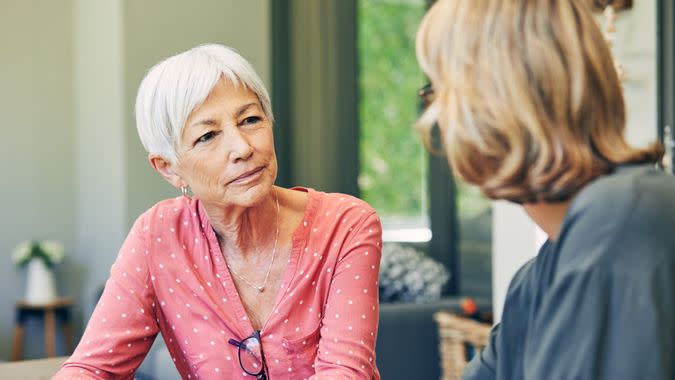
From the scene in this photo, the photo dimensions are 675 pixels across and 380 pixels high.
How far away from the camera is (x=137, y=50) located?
14.1 feet

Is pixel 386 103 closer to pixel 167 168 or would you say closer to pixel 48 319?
pixel 48 319

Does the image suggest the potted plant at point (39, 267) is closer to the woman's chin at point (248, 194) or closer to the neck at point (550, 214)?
the woman's chin at point (248, 194)

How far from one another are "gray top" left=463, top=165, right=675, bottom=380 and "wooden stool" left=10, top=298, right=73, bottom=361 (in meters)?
4.28

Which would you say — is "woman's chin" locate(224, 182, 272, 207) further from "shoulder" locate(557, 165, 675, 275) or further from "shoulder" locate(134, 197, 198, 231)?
"shoulder" locate(557, 165, 675, 275)

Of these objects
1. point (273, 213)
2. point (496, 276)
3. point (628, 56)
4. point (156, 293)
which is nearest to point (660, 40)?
point (628, 56)

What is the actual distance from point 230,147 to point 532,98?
2.54 ft

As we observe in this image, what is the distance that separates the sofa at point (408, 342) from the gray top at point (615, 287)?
2561mm

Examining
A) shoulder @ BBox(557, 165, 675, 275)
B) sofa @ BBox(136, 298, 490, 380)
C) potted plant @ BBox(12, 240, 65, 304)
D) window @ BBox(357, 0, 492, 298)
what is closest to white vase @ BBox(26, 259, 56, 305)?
potted plant @ BBox(12, 240, 65, 304)

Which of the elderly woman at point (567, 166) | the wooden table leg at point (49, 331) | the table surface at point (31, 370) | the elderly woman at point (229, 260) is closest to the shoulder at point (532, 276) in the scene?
the elderly woman at point (567, 166)

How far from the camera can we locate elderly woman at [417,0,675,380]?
0.75 meters

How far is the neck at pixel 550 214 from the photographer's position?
2.87 feet

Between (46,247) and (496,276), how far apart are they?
2.71 m

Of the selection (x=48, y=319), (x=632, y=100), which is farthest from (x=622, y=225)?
(x=48, y=319)

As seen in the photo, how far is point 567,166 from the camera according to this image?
814 millimetres
